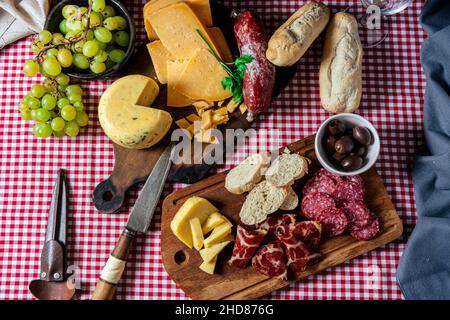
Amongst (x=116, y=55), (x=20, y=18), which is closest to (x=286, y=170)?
(x=116, y=55)

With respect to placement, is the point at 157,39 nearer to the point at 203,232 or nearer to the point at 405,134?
the point at 203,232

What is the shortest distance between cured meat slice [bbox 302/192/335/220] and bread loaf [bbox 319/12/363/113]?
223mm

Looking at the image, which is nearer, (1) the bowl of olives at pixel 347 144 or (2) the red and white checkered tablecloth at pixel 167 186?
(1) the bowl of olives at pixel 347 144

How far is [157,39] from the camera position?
148cm

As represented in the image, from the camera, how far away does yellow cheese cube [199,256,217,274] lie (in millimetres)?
1432

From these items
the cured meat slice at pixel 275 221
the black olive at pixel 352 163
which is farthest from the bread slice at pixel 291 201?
the black olive at pixel 352 163

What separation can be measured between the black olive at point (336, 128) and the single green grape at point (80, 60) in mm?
618

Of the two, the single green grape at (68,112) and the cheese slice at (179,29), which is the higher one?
the cheese slice at (179,29)

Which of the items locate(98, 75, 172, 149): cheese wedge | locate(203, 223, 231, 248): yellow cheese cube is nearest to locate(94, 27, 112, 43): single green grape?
locate(98, 75, 172, 149): cheese wedge

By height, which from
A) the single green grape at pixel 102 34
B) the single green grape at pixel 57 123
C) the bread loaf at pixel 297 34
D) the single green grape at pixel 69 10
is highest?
the single green grape at pixel 69 10

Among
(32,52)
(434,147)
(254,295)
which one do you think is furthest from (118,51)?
(434,147)

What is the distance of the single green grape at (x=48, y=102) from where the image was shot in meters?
1.42

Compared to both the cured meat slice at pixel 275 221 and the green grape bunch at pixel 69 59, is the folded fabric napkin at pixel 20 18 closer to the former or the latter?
the green grape bunch at pixel 69 59

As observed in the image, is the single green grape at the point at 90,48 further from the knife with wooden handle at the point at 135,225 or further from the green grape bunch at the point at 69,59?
the knife with wooden handle at the point at 135,225
